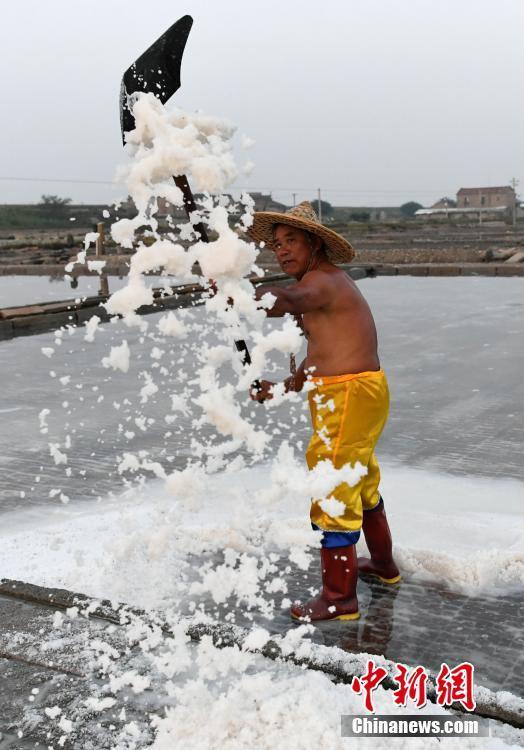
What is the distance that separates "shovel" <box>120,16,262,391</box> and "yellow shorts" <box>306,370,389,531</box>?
31cm

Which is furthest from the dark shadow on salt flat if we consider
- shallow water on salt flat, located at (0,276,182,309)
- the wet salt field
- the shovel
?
shallow water on salt flat, located at (0,276,182,309)

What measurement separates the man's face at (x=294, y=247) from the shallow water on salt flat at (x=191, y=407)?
6.21 ft

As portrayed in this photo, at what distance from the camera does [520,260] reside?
20.9 m

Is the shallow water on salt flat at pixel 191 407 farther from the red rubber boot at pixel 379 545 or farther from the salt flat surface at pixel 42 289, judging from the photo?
the salt flat surface at pixel 42 289

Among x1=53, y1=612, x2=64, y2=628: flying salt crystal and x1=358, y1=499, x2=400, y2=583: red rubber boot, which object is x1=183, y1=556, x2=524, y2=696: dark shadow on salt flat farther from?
x1=53, y1=612, x2=64, y2=628: flying salt crystal

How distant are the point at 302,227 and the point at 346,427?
2.20 ft

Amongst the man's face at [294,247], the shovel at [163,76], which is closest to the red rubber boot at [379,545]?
the shovel at [163,76]

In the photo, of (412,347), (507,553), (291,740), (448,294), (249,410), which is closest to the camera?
(291,740)

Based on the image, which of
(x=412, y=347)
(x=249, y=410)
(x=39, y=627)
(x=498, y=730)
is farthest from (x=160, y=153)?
(x=412, y=347)

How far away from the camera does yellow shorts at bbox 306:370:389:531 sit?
2.75 m

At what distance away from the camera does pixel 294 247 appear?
2805 mm

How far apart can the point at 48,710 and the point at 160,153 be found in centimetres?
169

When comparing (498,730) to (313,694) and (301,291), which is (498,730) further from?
(301,291)

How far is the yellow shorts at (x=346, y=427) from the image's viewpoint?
2748 mm
